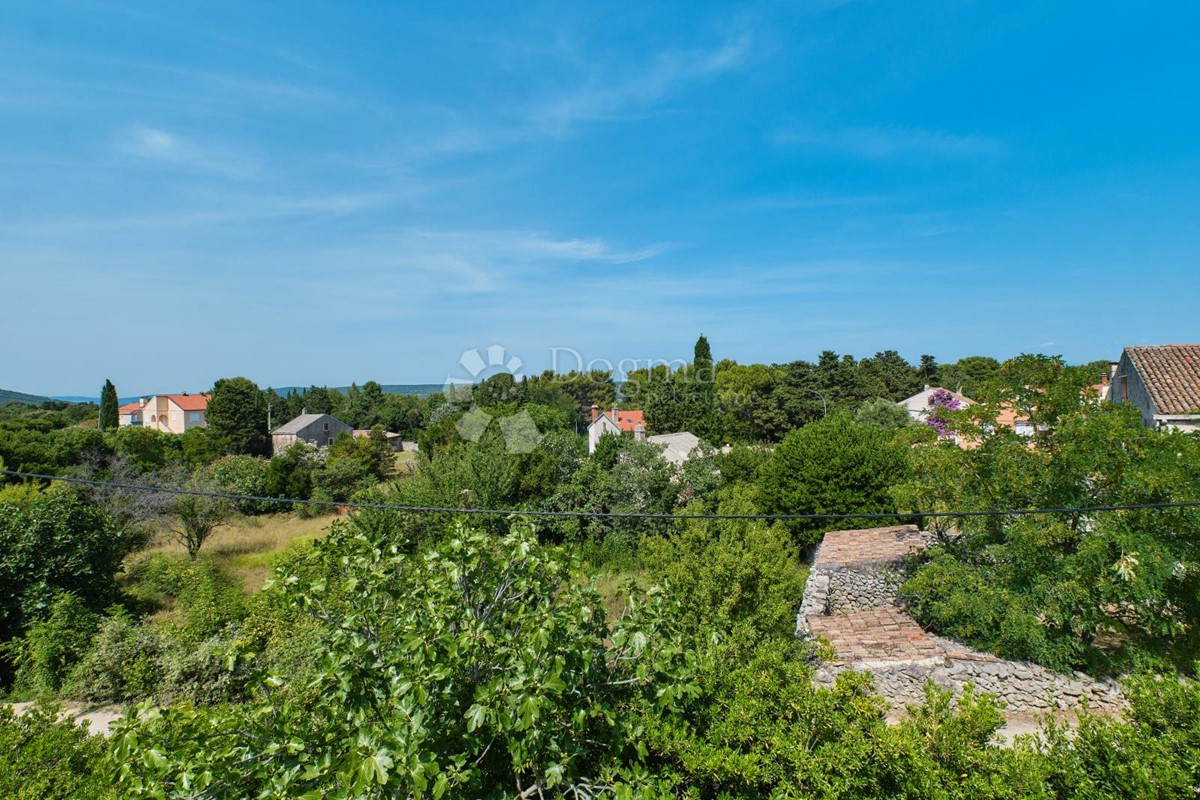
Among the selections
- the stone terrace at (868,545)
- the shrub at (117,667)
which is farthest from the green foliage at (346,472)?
the stone terrace at (868,545)

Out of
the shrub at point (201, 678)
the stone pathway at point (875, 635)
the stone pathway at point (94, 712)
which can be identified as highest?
the shrub at point (201, 678)

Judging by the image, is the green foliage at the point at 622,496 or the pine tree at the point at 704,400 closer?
the green foliage at the point at 622,496

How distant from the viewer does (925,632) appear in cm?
982

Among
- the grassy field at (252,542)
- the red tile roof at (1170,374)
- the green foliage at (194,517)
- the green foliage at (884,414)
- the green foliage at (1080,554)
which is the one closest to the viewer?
the green foliage at (1080,554)

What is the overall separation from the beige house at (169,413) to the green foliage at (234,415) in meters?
13.7

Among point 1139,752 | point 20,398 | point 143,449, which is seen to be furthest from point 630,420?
point 20,398

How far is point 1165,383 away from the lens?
645 inches

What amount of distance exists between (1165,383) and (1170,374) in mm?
675

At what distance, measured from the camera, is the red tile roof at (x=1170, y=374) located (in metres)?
15.5

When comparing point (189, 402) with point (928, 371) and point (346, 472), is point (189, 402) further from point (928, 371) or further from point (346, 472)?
point (928, 371)

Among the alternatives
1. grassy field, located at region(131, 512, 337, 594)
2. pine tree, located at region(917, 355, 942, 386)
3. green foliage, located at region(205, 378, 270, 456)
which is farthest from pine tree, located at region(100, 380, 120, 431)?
pine tree, located at region(917, 355, 942, 386)

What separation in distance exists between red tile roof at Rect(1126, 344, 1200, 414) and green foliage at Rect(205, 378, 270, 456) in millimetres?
49692

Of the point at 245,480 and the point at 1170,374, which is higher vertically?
the point at 1170,374

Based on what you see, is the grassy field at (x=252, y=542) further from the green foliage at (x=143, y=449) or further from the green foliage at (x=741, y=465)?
the green foliage at (x=741, y=465)
